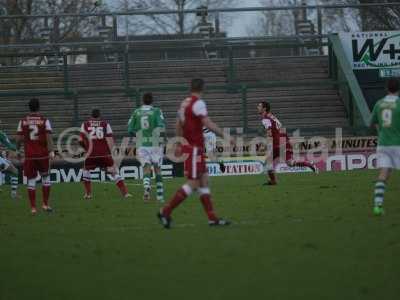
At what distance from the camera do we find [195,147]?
45.7 ft

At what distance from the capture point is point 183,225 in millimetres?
14672

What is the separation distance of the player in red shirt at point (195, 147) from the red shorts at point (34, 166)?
4869mm

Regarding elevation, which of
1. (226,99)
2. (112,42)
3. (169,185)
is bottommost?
(169,185)

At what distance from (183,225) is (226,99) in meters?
22.0

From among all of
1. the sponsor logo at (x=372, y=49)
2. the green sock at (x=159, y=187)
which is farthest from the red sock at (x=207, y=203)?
the sponsor logo at (x=372, y=49)

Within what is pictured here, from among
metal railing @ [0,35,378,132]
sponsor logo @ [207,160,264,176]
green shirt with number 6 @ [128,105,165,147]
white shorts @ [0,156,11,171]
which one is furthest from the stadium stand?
green shirt with number 6 @ [128,105,165,147]

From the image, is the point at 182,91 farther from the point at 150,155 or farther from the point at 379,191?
the point at 379,191

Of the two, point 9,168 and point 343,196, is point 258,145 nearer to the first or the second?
point 9,168

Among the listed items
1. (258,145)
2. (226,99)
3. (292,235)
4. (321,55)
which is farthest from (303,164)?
(292,235)

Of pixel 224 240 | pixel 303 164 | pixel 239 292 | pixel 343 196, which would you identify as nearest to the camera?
pixel 239 292

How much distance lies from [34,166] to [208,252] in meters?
7.44

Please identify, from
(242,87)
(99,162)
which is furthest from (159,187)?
(242,87)

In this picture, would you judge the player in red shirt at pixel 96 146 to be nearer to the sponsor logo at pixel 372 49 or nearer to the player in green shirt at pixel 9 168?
the player in green shirt at pixel 9 168

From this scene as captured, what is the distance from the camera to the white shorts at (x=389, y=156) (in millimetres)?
15086
